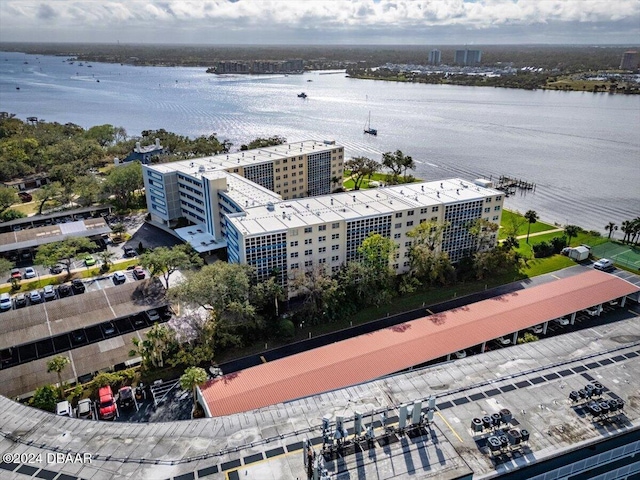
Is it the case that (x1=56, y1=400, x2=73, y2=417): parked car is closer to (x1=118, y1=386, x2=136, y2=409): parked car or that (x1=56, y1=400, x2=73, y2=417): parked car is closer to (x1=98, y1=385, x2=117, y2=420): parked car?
(x1=98, y1=385, x2=117, y2=420): parked car

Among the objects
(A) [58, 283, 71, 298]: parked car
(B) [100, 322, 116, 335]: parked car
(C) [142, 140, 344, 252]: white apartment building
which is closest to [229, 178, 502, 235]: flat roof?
(C) [142, 140, 344, 252]: white apartment building


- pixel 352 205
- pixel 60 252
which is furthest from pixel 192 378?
pixel 60 252

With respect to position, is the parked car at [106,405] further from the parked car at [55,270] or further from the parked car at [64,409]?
the parked car at [55,270]

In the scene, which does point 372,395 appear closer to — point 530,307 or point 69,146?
point 530,307

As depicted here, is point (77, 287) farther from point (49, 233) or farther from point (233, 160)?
point (233, 160)

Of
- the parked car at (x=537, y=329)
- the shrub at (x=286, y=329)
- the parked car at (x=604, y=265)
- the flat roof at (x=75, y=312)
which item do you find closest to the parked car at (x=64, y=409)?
the flat roof at (x=75, y=312)

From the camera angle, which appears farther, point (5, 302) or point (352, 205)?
point (352, 205)
